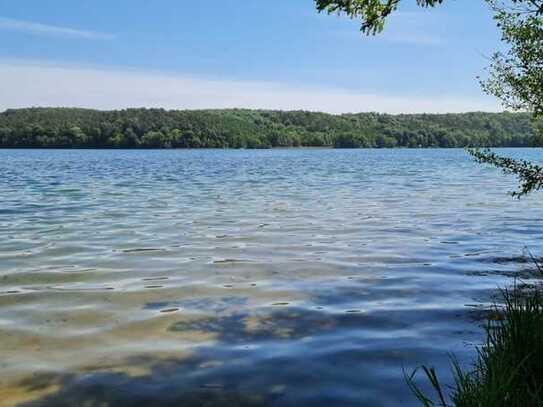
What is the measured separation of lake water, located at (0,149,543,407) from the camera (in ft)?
22.5

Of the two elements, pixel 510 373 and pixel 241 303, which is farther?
pixel 241 303

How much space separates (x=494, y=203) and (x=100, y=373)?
24342mm

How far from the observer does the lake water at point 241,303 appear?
6.85 m

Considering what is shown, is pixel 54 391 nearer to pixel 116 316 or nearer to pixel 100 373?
pixel 100 373

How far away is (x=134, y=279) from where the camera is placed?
40.1ft

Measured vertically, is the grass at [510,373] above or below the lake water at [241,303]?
above

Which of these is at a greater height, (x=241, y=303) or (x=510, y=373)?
(x=510, y=373)

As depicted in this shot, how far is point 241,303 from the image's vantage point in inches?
410

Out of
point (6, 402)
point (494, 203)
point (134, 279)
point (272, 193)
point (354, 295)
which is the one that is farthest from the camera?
point (272, 193)

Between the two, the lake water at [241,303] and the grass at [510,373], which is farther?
the lake water at [241,303]

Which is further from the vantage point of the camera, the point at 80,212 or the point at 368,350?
the point at 80,212

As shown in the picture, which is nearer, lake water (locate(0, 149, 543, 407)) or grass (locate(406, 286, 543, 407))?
grass (locate(406, 286, 543, 407))

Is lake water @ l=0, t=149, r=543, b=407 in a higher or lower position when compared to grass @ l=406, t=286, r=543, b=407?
lower

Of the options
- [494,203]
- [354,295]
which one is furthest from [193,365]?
[494,203]
